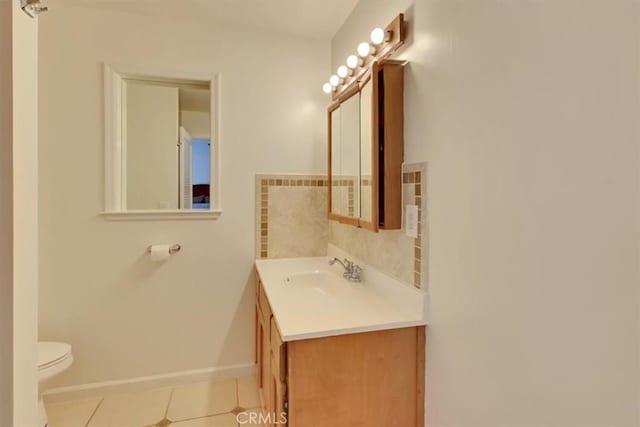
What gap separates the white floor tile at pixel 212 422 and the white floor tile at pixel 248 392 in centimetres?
12

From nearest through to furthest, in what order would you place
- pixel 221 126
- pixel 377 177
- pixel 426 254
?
pixel 426 254
pixel 377 177
pixel 221 126

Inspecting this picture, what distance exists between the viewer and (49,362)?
68.0 inches

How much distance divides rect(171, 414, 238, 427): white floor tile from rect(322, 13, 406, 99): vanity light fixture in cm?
192

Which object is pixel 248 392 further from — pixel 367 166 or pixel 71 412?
pixel 367 166

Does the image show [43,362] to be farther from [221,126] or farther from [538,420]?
[538,420]

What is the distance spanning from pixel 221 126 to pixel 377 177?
1216mm

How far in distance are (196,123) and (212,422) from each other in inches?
73.0

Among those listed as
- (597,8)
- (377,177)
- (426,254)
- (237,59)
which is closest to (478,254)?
(426,254)

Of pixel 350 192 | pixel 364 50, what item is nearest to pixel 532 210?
pixel 350 192

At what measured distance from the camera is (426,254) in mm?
1295

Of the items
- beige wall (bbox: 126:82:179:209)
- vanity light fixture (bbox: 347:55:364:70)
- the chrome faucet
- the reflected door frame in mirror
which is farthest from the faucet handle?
beige wall (bbox: 126:82:179:209)

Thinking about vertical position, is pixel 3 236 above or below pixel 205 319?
above

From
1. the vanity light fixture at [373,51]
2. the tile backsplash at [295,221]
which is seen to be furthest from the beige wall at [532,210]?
the tile backsplash at [295,221]

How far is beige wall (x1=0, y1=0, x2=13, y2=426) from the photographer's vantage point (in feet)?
2.46
